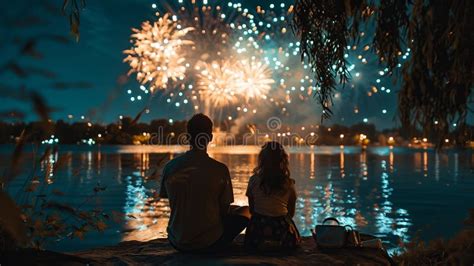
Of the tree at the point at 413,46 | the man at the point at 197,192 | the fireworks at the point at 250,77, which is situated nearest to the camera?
the tree at the point at 413,46

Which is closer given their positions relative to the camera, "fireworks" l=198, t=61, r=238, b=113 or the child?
the child

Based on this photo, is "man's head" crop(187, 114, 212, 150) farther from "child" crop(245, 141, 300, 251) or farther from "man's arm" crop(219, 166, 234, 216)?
"child" crop(245, 141, 300, 251)

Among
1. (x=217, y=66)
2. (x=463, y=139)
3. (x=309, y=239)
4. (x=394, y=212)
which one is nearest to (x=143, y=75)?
(x=217, y=66)

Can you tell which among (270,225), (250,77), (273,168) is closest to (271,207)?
(270,225)

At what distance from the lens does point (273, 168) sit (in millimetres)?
5219

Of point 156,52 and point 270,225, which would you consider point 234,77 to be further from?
point 270,225

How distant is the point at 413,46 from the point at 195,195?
258 cm

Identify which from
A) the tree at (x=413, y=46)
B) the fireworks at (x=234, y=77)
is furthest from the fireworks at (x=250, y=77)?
the tree at (x=413, y=46)

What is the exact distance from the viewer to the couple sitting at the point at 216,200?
4.79m

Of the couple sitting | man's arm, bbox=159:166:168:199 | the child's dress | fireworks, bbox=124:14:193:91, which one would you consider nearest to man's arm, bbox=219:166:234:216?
the couple sitting

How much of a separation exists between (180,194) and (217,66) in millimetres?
26199

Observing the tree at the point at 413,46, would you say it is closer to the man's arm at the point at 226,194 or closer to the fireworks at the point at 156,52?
the man's arm at the point at 226,194

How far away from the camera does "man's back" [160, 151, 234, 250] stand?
4.78 metres

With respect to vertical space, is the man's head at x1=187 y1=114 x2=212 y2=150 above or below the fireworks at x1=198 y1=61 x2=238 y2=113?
below
